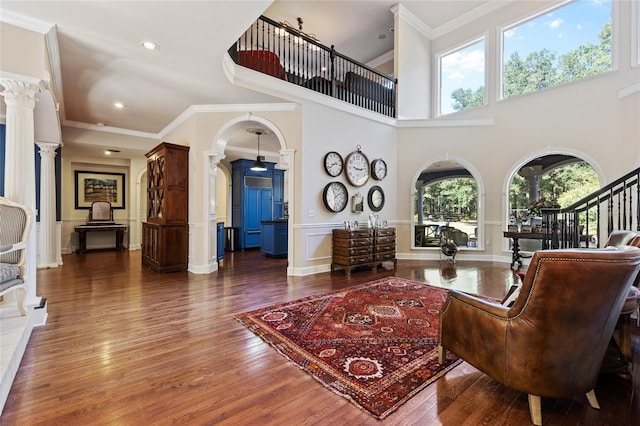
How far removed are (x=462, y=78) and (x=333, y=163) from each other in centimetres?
446

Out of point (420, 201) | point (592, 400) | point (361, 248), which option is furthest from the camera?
point (420, 201)

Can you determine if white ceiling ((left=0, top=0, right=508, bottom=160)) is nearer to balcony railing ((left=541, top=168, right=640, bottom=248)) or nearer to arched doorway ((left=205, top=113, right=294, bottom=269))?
arched doorway ((left=205, top=113, right=294, bottom=269))

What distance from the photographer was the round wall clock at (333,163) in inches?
218

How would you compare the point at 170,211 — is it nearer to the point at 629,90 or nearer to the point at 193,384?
the point at 193,384

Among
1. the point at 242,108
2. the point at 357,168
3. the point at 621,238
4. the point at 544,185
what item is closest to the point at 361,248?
the point at 357,168

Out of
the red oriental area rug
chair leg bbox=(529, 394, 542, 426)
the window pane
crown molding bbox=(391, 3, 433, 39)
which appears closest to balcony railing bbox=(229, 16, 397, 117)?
crown molding bbox=(391, 3, 433, 39)

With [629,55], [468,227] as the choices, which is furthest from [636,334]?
[629,55]

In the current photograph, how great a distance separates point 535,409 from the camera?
5.32 feet

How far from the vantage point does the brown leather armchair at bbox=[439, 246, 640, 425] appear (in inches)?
57.5

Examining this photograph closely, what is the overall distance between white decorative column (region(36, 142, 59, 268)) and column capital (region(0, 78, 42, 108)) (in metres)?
3.53

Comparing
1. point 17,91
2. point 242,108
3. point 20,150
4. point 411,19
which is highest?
point 411,19

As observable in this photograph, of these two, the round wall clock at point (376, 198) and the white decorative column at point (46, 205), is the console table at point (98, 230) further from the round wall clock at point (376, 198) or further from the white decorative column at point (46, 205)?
the round wall clock at point (376, 198)

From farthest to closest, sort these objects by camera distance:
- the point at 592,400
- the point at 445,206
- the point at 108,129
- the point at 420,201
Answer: the point at 445,206
the point at 420,201
the point at 108,129
the point at 592,400

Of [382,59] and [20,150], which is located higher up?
[382,59]
